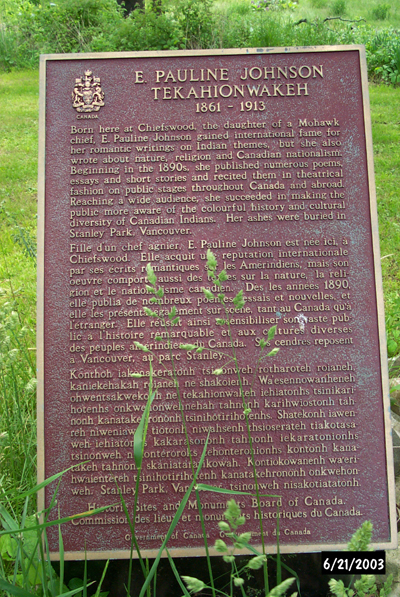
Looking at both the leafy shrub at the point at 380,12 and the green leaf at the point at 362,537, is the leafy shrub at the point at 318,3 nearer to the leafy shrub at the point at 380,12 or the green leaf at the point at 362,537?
the leafy shrub at the point at 380,12

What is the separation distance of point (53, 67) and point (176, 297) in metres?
1.55

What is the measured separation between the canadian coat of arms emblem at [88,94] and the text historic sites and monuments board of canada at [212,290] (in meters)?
0.01

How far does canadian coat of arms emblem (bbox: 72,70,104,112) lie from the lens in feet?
8.34

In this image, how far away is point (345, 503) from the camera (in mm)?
2287

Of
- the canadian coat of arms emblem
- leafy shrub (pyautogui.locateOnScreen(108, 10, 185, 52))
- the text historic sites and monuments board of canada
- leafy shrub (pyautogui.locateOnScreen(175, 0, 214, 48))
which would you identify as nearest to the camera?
the text historic sites and monuments board of canada

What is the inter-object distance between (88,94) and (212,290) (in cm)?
137

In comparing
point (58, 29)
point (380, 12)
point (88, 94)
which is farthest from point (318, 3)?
point (88, 94)

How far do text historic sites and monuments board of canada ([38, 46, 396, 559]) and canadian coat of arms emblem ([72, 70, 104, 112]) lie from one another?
12mm

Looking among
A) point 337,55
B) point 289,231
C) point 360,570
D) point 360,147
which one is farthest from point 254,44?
point 360,570

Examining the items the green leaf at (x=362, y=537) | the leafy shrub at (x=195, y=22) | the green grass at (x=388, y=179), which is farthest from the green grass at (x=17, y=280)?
the green grass at (x=388, y=179)

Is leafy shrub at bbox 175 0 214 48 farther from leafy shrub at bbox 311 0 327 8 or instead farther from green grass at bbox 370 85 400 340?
leafy shrub at bbox 311 0 327 8

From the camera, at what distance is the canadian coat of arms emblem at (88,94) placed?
2.54 m

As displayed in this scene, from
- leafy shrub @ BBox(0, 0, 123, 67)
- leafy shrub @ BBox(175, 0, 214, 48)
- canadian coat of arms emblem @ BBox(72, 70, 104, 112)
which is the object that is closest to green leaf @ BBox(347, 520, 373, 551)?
canadian coat of arms emblem @ BBox(72, 70, 104, 112)

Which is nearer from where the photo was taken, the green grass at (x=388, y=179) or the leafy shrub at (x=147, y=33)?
the green grass at (x=388, y=179)
